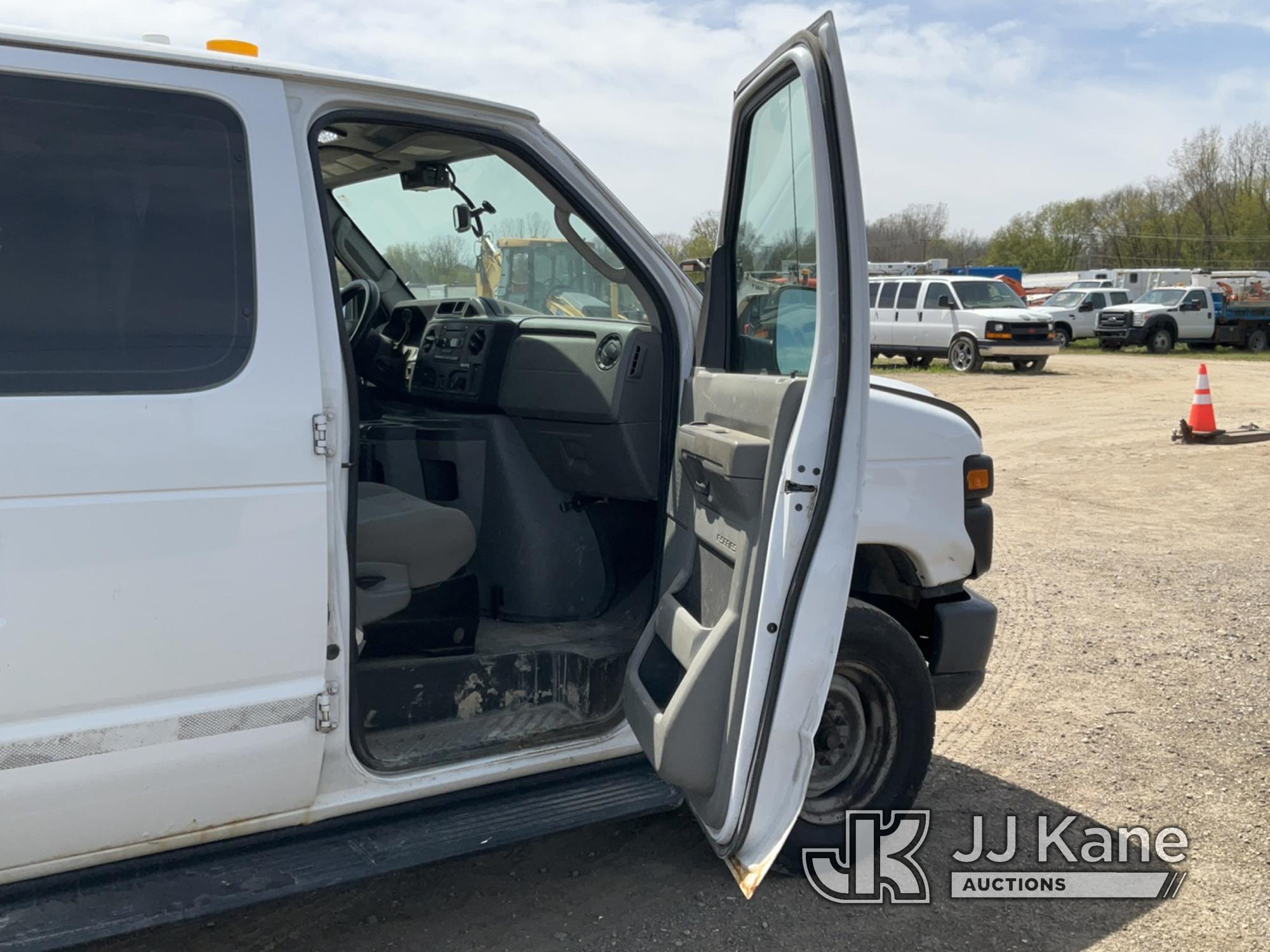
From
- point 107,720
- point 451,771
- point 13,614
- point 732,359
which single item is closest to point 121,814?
point 107,720

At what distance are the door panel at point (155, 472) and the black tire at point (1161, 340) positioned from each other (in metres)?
31.5

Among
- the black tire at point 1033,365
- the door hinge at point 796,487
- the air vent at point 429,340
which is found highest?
the air vent at point 429,340

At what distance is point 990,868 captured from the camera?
3.57m

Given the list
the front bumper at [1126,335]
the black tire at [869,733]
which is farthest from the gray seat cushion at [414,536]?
the front bumper at [1126,335]

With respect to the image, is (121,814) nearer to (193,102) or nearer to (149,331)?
(149,331)

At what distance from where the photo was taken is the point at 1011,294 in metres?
23.2

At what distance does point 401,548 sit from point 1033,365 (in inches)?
872

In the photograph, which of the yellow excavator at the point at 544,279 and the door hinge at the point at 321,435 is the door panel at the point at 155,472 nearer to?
the door hinge at the point at 321,435

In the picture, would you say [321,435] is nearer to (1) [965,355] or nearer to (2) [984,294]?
(1) [965,355]

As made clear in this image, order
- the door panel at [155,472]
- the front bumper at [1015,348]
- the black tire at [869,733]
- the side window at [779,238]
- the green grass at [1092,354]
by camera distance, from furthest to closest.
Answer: the green grass at [1092,354] → the front bumper at [1015,348] → the black tire at [869,733] → the side window at [779,238] → the door panel at [155,472]

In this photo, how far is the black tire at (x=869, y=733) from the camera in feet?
11.0

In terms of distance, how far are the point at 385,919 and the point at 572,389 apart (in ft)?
5.43

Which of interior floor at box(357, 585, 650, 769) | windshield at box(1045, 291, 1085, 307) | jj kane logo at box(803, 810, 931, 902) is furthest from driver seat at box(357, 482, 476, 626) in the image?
windshield at box(1045, 291, 1085, 307)

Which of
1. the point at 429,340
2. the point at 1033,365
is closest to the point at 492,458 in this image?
the point at 429,340
